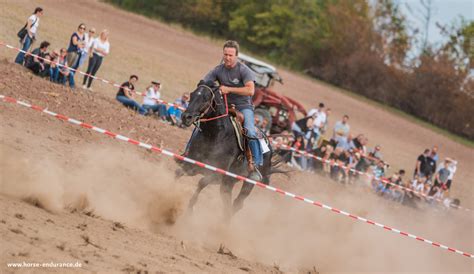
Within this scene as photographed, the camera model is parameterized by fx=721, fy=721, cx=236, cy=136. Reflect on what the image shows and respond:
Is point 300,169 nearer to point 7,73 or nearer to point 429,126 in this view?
point 7,73

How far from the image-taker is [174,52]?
132ft

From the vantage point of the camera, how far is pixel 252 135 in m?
12.0

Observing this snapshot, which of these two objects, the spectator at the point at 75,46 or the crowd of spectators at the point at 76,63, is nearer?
the crowd of spectators at the point at 76,63

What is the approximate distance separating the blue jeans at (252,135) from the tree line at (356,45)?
39668 millimetres

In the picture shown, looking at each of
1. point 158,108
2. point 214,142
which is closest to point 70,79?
point 158,108

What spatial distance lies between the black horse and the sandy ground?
0.52 meters

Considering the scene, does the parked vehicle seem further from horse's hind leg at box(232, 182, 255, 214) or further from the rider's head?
the rider's head

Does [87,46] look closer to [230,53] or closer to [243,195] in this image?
[243,195]

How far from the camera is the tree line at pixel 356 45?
52906mm

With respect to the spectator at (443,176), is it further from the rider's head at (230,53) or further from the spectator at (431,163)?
the rider's head at (230,53)

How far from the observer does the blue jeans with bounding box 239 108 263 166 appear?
11.9m

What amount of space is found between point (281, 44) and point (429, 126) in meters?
22.2

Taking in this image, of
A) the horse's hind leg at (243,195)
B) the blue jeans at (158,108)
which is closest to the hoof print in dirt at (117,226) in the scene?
the horse's hind leg at (243,195)

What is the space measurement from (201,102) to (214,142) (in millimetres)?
1017
